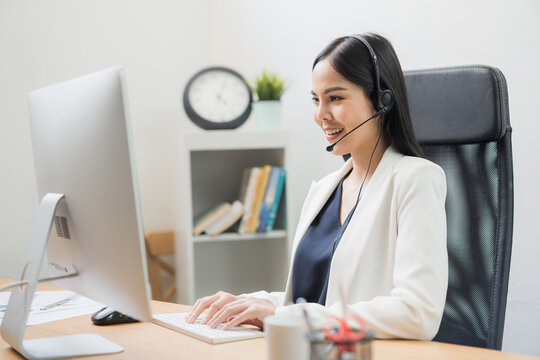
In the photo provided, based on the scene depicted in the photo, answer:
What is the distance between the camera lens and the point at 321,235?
150cm

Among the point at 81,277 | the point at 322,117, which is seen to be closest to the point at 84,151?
the point at 81,277

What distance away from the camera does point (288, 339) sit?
844 mm

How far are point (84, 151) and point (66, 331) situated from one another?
0.45 m

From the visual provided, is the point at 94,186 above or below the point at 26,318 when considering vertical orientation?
above

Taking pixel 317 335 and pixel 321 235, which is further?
pixel 321 235

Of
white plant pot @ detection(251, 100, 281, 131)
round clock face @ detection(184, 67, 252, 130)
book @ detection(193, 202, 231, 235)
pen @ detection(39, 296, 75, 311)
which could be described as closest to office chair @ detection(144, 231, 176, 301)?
book @ detection(193, 202, 231, 235)

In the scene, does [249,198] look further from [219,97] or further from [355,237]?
[355,237]

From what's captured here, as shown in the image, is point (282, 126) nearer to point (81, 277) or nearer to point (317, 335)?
point (81, 277)

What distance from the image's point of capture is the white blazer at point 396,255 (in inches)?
44.1

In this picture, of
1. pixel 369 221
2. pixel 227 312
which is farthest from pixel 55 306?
pixel 369 221

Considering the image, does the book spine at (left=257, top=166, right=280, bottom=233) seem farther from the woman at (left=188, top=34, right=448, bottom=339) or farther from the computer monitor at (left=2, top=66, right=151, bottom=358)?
the computer monitor at (left=2, top=66, right=151, bottom=358)

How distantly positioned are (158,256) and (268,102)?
89cm

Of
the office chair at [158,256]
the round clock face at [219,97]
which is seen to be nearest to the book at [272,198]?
the round clock face at [219,97]

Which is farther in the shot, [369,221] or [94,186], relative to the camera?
[369,221]
